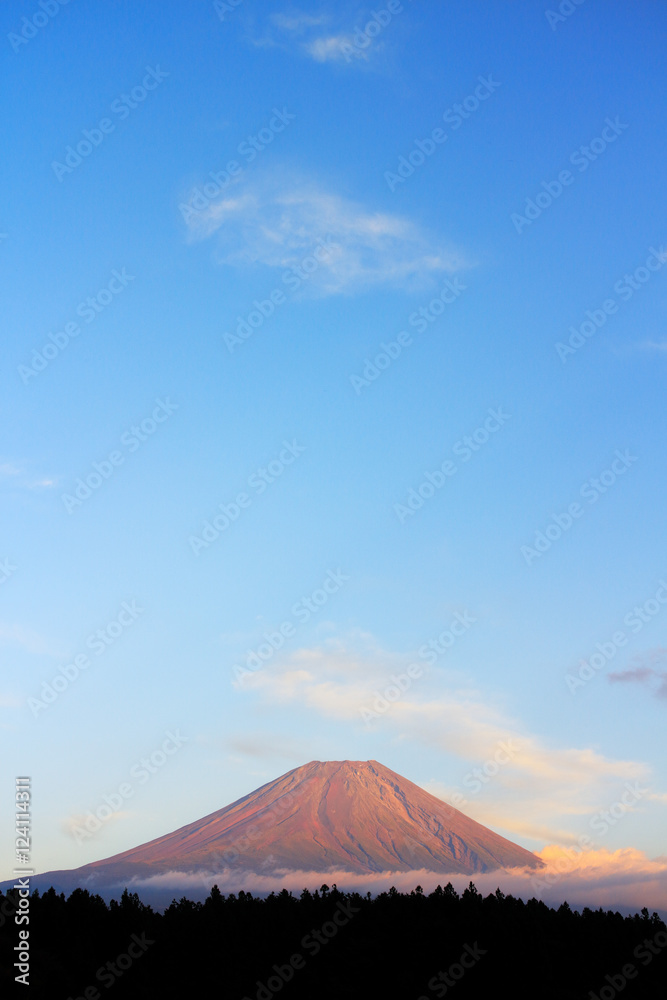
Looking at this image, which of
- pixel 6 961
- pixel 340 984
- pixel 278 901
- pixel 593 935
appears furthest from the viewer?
pixel 278 901

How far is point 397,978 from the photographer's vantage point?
32.2 m

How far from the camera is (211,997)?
1219 inches

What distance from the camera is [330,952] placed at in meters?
33.3

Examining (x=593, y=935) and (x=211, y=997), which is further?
(x=593, y=935)

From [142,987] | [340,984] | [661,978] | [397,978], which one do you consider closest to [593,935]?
[661,978]

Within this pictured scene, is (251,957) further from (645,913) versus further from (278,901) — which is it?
(645,913)

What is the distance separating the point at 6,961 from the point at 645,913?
2525 cm

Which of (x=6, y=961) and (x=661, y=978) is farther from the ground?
(x=6, y=961)

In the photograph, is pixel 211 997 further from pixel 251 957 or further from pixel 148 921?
pixel 148 921

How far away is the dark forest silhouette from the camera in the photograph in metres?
31.3

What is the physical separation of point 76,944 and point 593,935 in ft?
65.9

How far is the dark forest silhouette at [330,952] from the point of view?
103 feet

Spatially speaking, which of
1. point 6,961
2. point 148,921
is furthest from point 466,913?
point 6,961

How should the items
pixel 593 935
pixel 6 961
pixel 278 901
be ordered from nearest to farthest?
pixel 6 961
pixel 593 935
pixel 278 901
